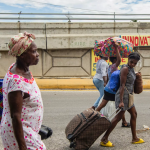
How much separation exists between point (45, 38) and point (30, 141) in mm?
9433

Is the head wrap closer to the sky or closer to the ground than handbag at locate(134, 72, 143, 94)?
closer to the sky

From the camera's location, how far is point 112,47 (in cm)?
482

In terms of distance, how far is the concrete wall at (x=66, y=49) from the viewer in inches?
437

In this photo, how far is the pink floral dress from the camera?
6.14 ft

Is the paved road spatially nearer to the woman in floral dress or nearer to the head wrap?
the woman in floral dress

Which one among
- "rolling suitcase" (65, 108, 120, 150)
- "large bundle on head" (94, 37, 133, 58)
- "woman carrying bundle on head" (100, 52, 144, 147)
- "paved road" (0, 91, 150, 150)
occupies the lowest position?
"paved road" (0, 91, 150, 150)

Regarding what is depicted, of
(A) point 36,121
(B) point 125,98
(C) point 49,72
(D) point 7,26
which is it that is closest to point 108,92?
(B) point 125,98

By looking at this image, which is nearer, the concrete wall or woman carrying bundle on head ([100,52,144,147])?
woman carrying bundle on head ([100,52,144,147])

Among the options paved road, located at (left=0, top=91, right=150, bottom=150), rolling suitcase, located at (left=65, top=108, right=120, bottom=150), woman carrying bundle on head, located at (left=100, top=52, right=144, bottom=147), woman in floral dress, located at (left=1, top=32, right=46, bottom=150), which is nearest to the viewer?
woman in floral dress, located at (left=1, top=32, right=46, bottom=150)

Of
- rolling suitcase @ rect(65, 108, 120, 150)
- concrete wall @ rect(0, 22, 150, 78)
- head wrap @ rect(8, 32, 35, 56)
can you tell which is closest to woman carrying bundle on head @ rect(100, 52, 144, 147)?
rolling suitcase @ rect(65, 108, 120, 150)

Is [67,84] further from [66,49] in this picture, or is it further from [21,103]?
[21,103]

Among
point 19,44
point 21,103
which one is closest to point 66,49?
point 19,44

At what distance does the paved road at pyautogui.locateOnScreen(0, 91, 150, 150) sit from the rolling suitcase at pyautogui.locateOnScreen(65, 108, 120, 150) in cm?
36

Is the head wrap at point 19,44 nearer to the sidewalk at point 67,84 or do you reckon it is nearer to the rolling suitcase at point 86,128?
the rolling suitcase at point 86,128
